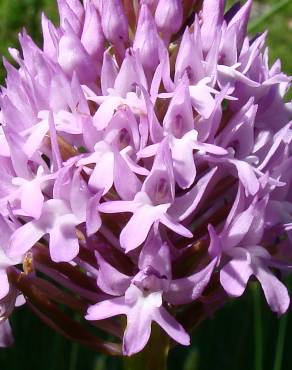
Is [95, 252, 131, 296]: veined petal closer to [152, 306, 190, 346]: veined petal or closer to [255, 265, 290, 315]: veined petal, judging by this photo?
[152, 306, 190, 346]: veined petal

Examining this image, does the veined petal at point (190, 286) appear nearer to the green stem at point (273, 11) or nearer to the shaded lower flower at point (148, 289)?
the shaded lower flower at point (148, 289)

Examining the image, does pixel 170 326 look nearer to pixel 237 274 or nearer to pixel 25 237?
pixel 237 274

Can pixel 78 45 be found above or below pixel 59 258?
above

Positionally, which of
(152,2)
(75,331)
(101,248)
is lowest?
(75,331)

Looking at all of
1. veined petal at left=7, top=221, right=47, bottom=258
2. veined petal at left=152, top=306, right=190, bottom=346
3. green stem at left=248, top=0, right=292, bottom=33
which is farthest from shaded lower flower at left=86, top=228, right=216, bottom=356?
green stem at left=248, top=0, right=292, bottom=33

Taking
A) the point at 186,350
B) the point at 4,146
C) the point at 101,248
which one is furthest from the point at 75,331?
the point at 186,350

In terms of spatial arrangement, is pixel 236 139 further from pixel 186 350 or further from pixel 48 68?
pixel 186 350

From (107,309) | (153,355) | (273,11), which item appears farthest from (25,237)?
(273,11)
